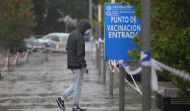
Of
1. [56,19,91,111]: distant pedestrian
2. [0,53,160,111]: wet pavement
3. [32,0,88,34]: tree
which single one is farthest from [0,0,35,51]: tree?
[56,19,91,111]: distant pedestrian

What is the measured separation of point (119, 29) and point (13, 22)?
2511 cm

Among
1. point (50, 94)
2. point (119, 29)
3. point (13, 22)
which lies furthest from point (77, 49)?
point (13, 22)

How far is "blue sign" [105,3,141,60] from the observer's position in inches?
351

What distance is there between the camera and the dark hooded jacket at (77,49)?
29.6 feet

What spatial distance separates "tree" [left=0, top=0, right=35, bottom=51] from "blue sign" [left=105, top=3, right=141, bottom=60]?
941 inches

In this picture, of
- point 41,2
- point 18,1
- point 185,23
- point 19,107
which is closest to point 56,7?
point 41,2

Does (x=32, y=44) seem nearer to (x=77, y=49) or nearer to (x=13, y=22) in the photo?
(x=13, y=22)

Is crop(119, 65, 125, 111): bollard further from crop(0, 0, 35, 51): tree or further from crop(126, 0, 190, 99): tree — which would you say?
crop(0, 0, 35, 51): tree

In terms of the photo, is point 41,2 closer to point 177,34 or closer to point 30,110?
point 30,110

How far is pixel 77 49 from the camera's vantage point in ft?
29.8

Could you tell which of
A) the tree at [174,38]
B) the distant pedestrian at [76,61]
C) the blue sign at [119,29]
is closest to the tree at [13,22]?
the blue sign at [119,29]

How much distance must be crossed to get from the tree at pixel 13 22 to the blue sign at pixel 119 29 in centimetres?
2390

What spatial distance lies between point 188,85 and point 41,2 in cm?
5312

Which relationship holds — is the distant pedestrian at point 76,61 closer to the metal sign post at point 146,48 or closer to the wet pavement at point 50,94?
the wet pavement at point 50,94
